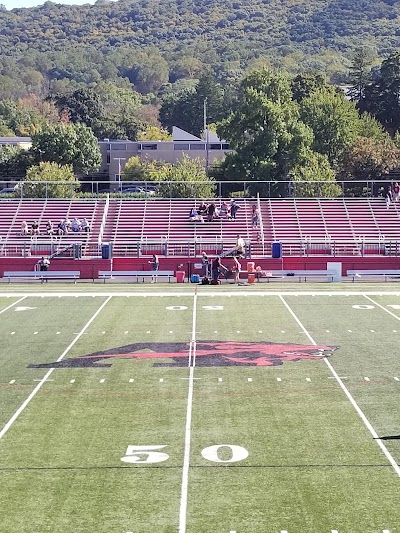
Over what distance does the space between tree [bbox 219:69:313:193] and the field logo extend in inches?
1873

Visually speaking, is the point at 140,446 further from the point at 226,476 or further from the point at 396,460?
the point at 396,460

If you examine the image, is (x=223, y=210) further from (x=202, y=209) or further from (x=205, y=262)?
(x=205, y=262)

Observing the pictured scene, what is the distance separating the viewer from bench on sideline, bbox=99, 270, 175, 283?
176ft

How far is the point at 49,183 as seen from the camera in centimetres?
7100

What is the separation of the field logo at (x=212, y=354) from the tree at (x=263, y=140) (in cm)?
4759

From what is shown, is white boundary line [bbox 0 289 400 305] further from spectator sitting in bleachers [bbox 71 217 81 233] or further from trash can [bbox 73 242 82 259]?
spectator sitting in bleachers [bbox 71 217 81 233]

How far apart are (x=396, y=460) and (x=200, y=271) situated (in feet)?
118

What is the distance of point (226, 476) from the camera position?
1775 cm

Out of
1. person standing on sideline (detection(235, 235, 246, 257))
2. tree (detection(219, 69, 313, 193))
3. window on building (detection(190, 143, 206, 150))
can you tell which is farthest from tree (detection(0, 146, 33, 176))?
person standing on sideline (detection(235, 235, 246, 257))

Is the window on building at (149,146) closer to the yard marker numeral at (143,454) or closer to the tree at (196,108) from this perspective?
the tree at (196,108)

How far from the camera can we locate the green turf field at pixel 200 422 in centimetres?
1606

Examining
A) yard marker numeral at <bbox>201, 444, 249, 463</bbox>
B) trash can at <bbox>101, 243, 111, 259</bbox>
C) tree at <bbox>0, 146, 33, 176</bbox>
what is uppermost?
tree at <bbox>0, 146, 33, 176</bbox>

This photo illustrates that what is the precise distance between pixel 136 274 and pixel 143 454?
35.0m

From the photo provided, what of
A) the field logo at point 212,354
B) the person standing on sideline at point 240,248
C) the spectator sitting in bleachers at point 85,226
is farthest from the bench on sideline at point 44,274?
the field logo at point 212,354
